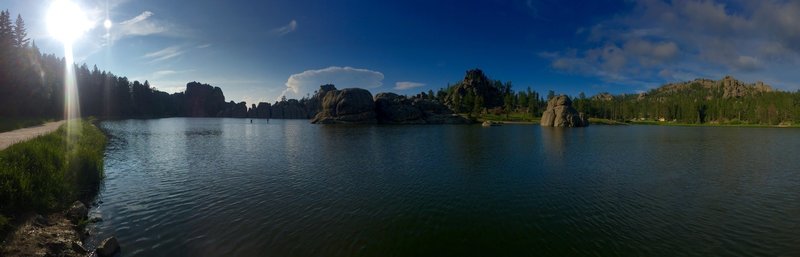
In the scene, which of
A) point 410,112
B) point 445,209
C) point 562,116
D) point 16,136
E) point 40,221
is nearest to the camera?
point 40,221

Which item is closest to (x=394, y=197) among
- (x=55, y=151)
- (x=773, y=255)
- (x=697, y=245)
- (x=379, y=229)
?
Result: (x=379, y=229)

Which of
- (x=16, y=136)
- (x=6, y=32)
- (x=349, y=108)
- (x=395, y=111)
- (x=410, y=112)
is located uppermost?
(x=6, y=32)

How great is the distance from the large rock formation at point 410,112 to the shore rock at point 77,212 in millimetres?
153889

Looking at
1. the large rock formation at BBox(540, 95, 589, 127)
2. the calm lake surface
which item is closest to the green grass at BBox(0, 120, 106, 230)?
the calm lake surface

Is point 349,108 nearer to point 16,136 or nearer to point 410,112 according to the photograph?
point 410,112

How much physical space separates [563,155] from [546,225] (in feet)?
114

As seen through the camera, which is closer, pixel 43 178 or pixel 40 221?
pixel 40 221

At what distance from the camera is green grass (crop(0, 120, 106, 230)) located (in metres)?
16.0

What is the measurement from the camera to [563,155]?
49406 millimetres

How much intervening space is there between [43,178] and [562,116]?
165 m

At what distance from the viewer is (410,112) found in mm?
175250

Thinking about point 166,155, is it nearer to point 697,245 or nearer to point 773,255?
point 697,245

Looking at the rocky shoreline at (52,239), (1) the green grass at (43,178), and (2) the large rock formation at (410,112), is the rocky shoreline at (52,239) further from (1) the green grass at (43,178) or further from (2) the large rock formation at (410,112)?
(2) the large rock formation at (410,112)

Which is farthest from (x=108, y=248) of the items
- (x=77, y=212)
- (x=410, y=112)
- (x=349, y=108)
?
(x=410, y=112)
